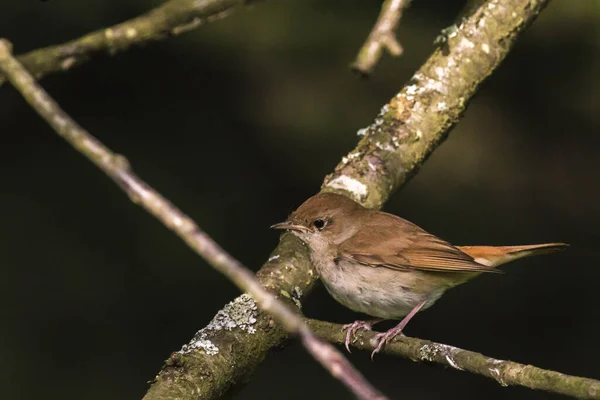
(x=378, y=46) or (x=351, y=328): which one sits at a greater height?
(x=378, y=46)

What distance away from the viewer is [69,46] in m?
1.63

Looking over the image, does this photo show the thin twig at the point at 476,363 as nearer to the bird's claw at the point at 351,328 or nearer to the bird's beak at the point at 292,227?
the bird's claw at the point at 351,328

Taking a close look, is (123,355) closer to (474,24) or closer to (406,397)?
(406,397)

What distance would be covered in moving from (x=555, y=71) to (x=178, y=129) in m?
2.23

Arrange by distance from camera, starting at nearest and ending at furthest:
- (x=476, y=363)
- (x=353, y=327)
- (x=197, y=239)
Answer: (x=197, y=239) → (x=476, y=363) → (x=353, y=327)

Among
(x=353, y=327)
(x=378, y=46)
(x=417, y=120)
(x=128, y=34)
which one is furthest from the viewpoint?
(x=417, y=120)

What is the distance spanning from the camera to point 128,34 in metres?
1.71

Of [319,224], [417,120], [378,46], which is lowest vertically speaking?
[378,46]

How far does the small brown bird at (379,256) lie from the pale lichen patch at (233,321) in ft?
1.49

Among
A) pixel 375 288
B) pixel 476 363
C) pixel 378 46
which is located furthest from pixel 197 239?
pixel 375 288

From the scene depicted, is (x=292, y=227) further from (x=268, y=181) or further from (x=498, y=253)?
(x=268, y=181)

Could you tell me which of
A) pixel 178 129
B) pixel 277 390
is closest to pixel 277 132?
pixel 178 129

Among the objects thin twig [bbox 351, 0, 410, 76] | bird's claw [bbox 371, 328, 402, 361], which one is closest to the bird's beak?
bird's claw [bbox 371, 328, 402, 361]

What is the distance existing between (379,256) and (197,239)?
2023mm
